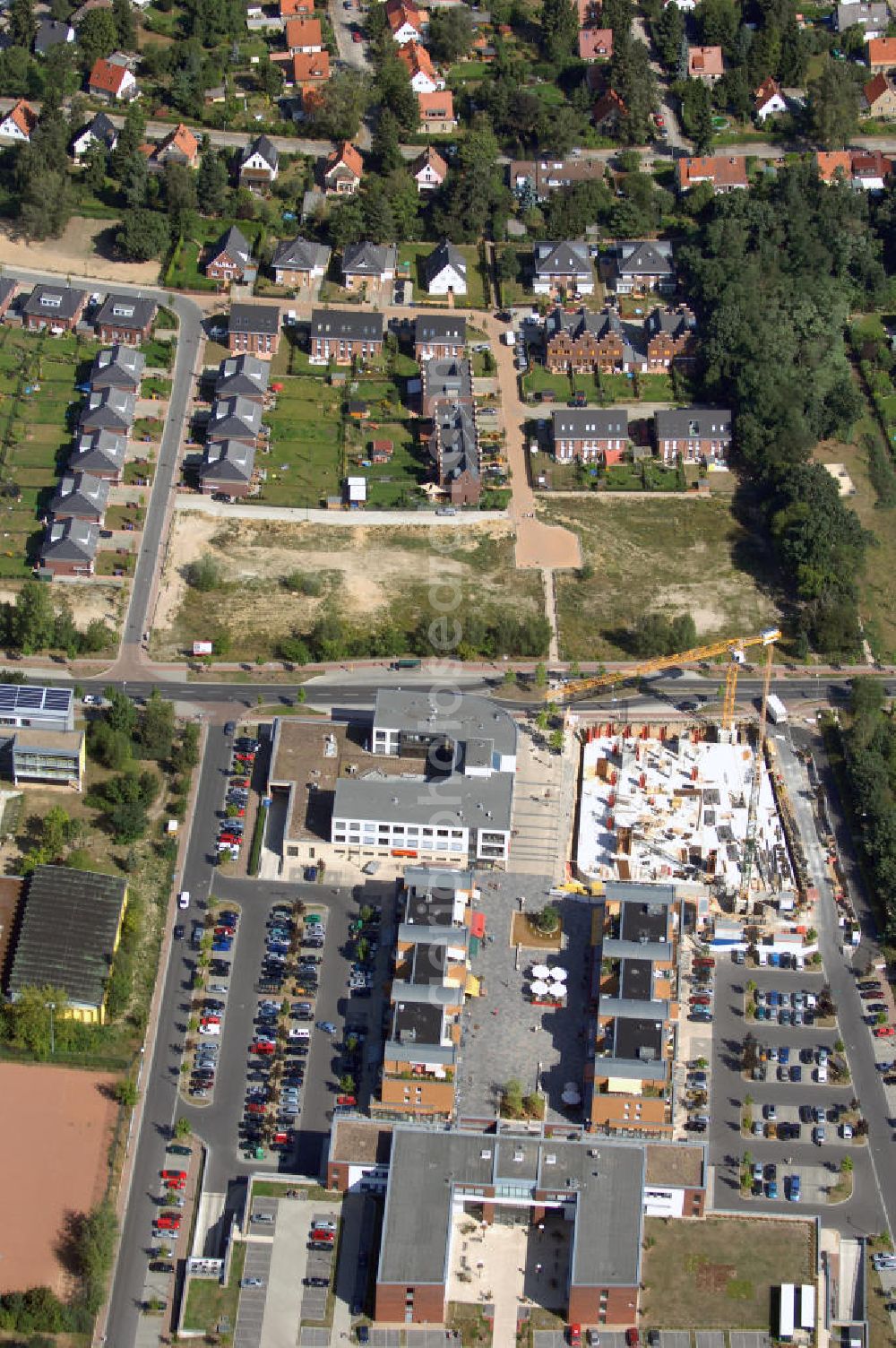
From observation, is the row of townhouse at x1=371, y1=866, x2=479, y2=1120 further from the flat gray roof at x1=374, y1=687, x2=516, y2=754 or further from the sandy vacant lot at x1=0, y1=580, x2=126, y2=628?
the sandy vacant lot at x1=0, y1=580, x2=126, y2=628

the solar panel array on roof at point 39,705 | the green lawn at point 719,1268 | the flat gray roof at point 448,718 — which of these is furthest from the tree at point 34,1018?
the green lawn at point 719,1268

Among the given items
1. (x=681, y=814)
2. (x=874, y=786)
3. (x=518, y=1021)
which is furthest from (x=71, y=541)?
(x=874, y=786)

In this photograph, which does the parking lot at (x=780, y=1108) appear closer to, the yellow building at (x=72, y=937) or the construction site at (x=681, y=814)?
the construction site at (x=681, y=814)

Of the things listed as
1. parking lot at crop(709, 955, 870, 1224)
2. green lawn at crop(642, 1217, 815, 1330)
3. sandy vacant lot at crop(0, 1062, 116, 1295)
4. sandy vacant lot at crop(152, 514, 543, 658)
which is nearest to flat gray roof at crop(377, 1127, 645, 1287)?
green lawn at crop(642, 1217, 815, 1330)

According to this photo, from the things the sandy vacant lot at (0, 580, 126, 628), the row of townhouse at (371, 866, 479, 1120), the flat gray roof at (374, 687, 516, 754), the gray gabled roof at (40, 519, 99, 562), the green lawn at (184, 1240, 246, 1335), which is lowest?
the green lawn at (184, 1240, 246, 1335)

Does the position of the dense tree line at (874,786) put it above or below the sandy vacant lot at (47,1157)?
above

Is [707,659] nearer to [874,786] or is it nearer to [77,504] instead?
[874,786]
